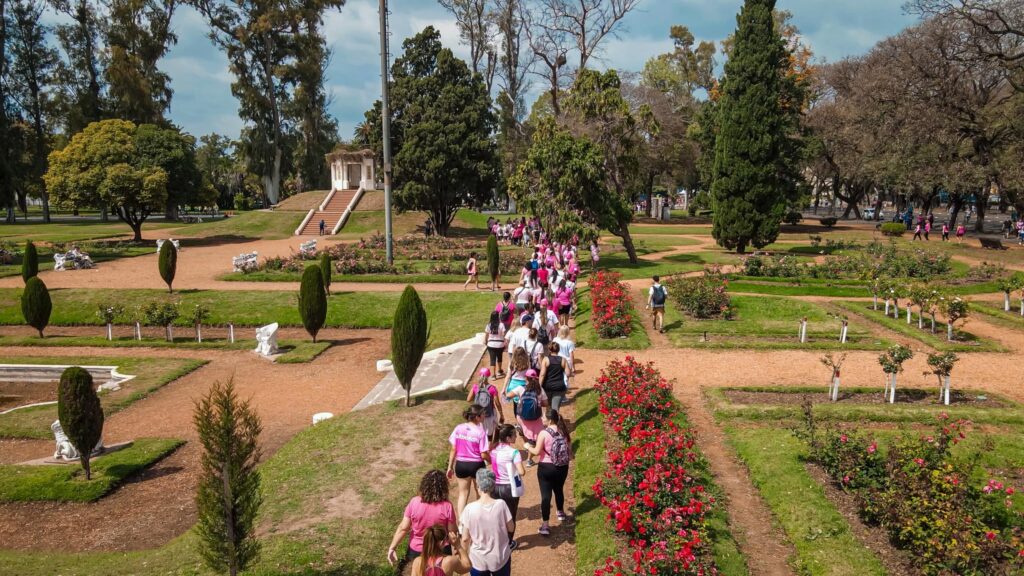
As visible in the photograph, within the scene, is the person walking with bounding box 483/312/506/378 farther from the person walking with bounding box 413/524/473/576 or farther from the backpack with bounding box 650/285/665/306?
the person walking with bounding box 413/524/473/576

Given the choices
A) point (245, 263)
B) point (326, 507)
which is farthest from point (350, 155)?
point (326, 507)

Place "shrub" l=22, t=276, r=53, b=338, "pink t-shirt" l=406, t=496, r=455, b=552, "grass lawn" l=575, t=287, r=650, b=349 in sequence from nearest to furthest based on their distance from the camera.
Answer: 1. "pink t-shirt" l=406, t=496, r=455, b=552
2. "grass lawn" l=575, t=287, r=650, b=349
3. "shrub" l=22, t=276, r=53, b=338

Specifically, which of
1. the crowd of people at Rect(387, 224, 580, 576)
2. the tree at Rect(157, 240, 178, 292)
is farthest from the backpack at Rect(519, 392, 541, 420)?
the tree at Rect(157, 240, 178, 292)

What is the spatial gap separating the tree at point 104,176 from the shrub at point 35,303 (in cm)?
1986

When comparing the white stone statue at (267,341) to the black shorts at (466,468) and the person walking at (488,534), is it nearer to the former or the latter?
the black shorts at (466,468)

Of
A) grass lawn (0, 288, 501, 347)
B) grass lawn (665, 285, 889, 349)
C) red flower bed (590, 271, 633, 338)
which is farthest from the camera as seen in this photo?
grass lawn (0, 288, 501, 347)

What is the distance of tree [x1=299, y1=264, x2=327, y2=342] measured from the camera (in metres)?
18.8

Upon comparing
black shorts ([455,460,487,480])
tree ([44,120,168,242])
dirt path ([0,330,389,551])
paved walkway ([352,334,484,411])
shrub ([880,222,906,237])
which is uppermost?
tree ([44,120,168,242])

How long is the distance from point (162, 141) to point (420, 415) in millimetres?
37391

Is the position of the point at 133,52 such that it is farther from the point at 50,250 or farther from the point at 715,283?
the point at 715,283

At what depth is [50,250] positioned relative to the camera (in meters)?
34.8

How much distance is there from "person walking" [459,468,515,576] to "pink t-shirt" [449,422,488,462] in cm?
170

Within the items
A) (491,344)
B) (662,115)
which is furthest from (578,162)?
(662,115)

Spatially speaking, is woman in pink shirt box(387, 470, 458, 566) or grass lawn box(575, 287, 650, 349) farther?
grass lawn box(575, 287, 650, 349)
